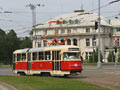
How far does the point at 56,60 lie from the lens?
3095cm

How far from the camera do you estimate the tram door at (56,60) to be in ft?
101

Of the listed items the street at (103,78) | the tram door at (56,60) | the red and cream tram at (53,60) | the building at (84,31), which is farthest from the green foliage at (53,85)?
the building at (84,31)

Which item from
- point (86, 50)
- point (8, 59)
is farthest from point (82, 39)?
point (8, 59)

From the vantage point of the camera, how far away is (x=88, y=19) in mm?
103062

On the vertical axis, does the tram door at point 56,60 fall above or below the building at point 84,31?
below

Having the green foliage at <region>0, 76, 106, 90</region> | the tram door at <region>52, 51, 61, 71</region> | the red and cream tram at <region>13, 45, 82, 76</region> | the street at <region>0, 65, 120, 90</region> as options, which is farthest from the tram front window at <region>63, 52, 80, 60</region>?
the green foliage at <region>0, 76, 106, 90</region>

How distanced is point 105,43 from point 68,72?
7815 centimetres

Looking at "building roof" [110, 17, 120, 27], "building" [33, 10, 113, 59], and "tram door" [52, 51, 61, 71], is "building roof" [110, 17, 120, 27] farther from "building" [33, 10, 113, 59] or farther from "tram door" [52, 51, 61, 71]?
"tram door" [52, 51, 61, 71]

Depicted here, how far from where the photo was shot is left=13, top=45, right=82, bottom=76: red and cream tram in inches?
1187

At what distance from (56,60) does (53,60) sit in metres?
0.39

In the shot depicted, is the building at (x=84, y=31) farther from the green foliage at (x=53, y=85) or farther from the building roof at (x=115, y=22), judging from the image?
the green foliage at (x=53, y=85)

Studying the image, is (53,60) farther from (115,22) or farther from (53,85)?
(115,22)

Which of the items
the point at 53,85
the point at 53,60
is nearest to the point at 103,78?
the point at 53,60

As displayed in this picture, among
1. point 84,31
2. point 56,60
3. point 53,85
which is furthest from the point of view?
point 84,31
